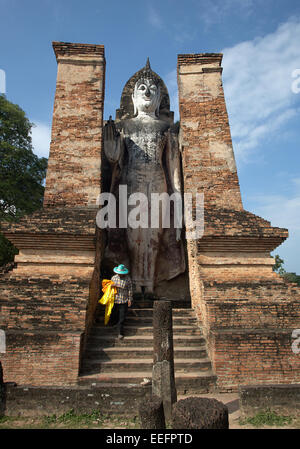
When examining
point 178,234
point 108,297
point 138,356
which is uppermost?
point 178,234

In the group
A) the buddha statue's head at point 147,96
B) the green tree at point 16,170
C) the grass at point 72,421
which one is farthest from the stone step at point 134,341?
the green tree at point 16,170

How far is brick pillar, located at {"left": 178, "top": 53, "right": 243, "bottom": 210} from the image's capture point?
715 cm

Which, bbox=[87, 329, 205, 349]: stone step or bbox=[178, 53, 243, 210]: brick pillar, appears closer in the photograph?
bbox=[87, 329, 205, 349]: stone step

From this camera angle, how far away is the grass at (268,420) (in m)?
3.99

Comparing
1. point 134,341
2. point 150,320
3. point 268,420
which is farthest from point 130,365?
point 268,420

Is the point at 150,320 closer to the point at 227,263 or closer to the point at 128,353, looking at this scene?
the point at 128,353

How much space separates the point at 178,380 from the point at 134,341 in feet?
3.71

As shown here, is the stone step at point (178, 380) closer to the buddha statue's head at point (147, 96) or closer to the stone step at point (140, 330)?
the stone step at point (140, 330)

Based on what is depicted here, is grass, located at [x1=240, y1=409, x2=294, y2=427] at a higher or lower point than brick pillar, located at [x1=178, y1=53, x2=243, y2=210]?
lower

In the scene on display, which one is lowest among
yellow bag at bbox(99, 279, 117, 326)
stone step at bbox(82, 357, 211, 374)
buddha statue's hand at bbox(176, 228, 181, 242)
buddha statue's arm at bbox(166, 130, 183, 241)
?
stone step at bbox(82, 357, 211, 374)

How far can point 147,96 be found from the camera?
891 centimetres

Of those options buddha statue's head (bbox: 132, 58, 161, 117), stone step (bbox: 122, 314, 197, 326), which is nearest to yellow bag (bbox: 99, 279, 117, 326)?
stone step (bbox: 122, 314, 197, 326)

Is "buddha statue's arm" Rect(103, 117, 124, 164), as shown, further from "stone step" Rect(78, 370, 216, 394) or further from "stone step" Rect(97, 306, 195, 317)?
"stone step" Rect(78, 370, 216, 394)

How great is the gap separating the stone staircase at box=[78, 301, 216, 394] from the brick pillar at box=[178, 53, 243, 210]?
9.17ft
